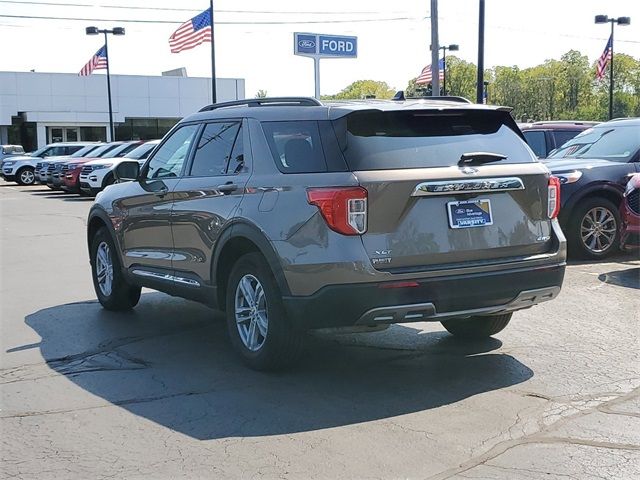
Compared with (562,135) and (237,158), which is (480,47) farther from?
(237,158)

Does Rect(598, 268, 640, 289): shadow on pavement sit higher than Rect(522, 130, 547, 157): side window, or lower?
lower

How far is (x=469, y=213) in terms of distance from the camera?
529 centimetres

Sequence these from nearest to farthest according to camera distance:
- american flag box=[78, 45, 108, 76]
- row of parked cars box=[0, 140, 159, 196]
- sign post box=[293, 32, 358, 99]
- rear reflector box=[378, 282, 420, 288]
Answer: rear reflector box=[378, 282, 420, 288]
row of parked cars box=[0, 140, 159, 196]
sign post box=[293, 32, 358, 99]
american flag box=[78, 45, 108, 76]

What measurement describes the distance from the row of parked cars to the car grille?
12.8 meters

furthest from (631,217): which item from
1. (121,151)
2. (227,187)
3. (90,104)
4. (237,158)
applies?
(90,104)

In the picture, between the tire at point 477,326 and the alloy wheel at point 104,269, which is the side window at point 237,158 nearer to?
the tire at point 477,326

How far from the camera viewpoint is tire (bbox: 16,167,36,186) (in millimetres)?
33656

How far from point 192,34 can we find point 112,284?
2322cm

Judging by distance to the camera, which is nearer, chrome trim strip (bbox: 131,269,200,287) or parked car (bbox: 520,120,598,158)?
chrome trim strip (bbox: 131,269,200,287)

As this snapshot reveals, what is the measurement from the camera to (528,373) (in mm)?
5684

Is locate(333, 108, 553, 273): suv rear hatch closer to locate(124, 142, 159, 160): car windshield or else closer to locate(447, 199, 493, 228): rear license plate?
locate(447, 199, 493, 228): rear license plate

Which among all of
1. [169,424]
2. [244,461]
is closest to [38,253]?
[169,424]

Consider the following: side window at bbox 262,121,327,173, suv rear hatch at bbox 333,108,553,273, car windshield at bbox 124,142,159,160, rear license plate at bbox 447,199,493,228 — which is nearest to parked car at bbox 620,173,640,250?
suv rear hatch at bbox 333,108,553,273

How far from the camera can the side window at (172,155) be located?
682 cm
